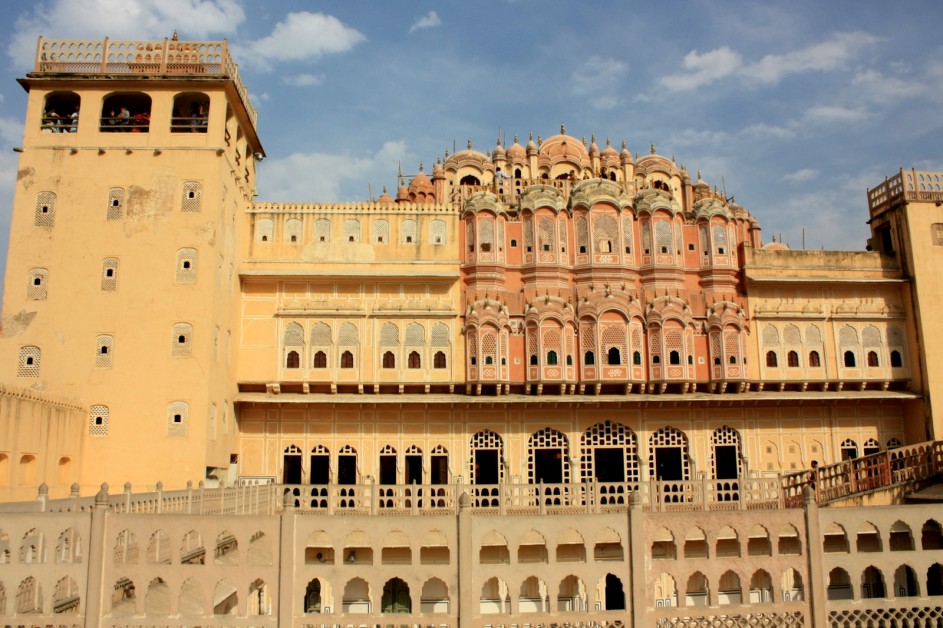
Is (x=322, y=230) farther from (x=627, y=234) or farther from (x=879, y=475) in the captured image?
(x=879, y=475)

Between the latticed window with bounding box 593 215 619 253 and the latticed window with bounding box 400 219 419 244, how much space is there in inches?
239

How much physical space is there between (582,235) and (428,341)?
21.2ft

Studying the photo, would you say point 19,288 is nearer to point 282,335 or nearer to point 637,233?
point 282,335

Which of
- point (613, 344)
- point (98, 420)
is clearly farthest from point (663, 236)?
point (98, 420)

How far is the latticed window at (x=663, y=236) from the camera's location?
27.6 metres

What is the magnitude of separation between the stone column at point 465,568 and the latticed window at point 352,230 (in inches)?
664

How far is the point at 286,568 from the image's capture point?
35.8 feet

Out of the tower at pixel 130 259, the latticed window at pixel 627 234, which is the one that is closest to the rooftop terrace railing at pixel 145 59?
the tower at pixel 130 259

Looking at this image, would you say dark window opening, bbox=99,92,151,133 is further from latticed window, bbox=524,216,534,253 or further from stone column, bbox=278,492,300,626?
stone column, bbox=278,492,300,626

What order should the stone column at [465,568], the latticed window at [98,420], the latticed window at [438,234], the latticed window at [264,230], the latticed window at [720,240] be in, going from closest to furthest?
the stone column at [465,568]
the latticed window at [98,420]
the latticed window at [264,230]
the latticed window at [438,234]
the latticed window at [720,240]

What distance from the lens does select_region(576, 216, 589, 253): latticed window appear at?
2738cm

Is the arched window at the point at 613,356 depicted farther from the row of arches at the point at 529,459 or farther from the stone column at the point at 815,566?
the stone column at the point at 815,566

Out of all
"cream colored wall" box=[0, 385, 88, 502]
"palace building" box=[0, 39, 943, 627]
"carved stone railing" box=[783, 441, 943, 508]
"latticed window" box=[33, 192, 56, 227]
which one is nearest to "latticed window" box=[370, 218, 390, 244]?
"palace building" box=[0, 39, 943, 627]

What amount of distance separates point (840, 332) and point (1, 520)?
25.6m
